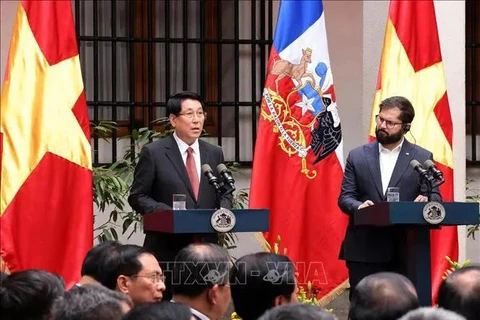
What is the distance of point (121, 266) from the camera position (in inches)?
224

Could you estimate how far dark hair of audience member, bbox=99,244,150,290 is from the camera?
5.66 metres

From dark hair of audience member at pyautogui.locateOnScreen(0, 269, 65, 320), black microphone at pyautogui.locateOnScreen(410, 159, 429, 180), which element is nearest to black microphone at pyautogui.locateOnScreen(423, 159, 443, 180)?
black microphone at pyautogui.locateOnScreen(410, 159, 429, 180)

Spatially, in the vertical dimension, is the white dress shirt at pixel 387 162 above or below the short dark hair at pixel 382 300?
above

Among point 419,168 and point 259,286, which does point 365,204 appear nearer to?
point 419,168

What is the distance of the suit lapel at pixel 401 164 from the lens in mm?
7785

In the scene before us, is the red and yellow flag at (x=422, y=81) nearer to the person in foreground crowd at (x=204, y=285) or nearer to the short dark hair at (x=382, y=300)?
the person in foreground crowd at (x=204, y=285)

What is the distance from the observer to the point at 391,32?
9.30m

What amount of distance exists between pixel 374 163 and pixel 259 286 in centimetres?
323

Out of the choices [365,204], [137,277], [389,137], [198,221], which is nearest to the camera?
[137,277]

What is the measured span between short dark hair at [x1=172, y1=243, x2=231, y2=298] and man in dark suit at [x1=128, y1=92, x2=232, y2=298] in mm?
2363

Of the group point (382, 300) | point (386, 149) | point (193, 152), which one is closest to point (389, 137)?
point (386, 149)

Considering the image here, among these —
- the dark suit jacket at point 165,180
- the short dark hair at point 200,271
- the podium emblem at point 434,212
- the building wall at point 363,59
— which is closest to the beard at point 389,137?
the podium emblem at point 434,212

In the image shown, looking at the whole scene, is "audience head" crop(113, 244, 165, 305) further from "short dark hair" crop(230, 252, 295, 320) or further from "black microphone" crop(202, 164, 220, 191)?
"black microphone" crop(202, 164, 220, 191)

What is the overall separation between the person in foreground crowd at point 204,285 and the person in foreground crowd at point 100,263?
0.60 m
